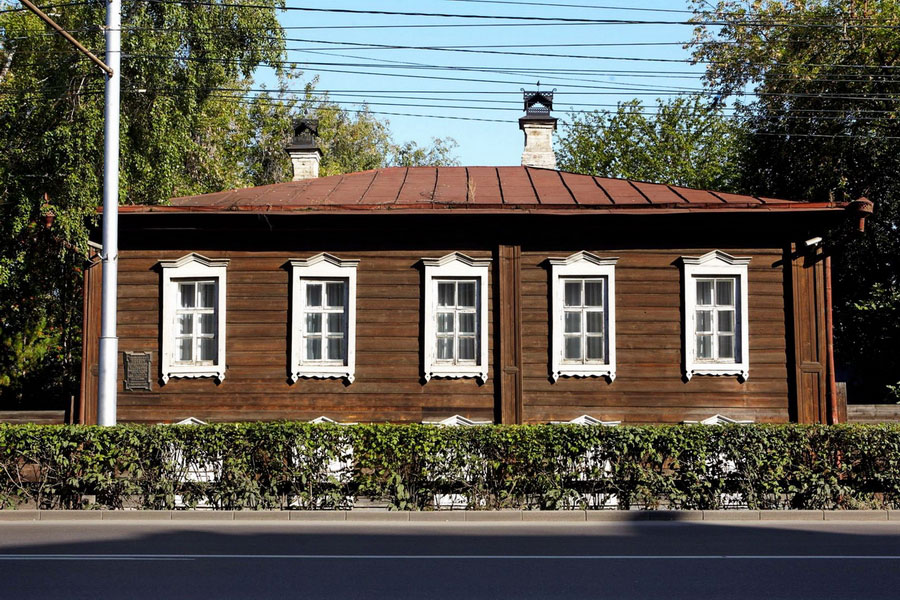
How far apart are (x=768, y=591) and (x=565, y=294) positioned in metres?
9.89

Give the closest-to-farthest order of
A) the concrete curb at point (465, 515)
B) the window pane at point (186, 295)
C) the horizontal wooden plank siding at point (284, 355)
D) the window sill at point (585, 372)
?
the concrete curb at point (465, 515) < the window sill at point (585, 372) < the horizontal wooden plank siding at point (284, 355) < the window pane at point (186, 295)

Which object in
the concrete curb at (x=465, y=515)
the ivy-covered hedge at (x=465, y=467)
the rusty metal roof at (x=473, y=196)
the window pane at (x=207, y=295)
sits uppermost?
the rusty metal roof at (x=473, y=196)

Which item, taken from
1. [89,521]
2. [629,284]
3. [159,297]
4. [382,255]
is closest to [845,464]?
[629,284]

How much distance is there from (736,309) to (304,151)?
10561 mm

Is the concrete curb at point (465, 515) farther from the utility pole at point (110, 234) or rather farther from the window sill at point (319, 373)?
the window sill at point (319, 373)

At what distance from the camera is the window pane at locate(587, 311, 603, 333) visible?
1698 centimetres

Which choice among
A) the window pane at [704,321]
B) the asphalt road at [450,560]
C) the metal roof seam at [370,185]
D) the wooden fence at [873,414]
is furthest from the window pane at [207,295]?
the wooden fence at [873,414]

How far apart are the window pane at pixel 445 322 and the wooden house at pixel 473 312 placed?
4cm

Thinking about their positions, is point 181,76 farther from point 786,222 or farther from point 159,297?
point 786,222

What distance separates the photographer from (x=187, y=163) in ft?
106

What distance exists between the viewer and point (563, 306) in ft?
55.6

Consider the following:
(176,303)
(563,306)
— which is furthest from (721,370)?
(176,303)

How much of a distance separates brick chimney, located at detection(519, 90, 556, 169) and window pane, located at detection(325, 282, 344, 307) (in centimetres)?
678

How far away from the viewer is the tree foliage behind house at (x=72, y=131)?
21.7 metres
